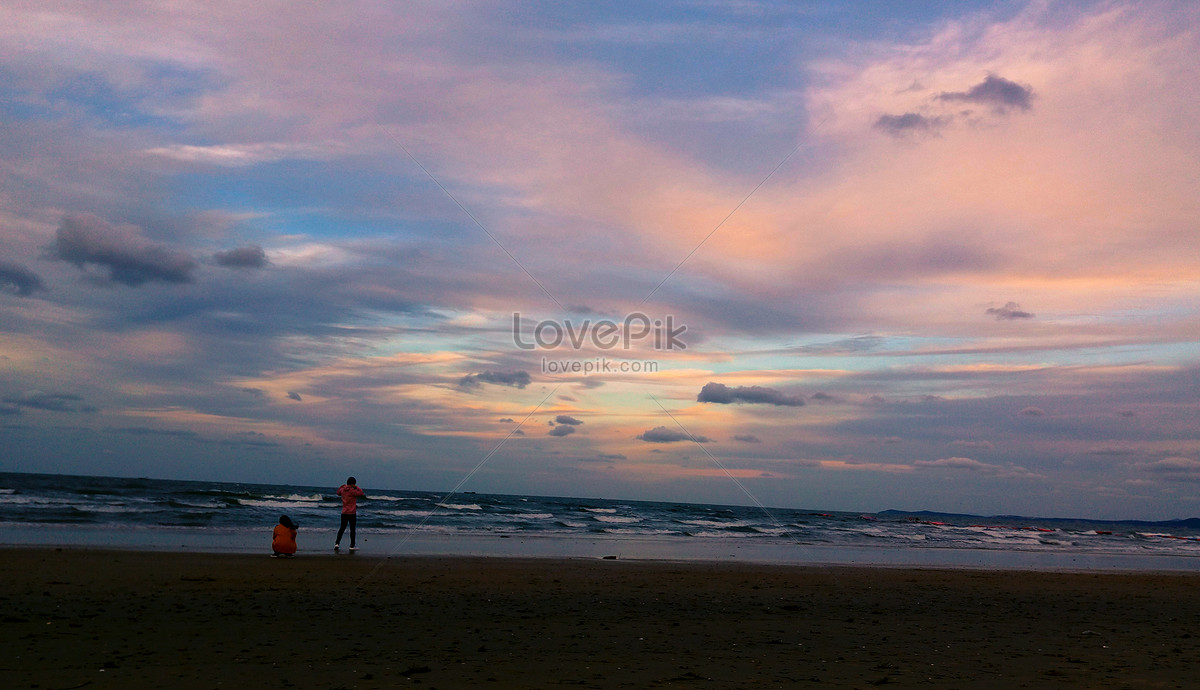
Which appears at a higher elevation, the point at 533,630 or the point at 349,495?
the point at 349,495

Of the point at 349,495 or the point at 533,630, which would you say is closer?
the point at 533,630

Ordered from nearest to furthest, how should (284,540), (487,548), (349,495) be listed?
(284,540)
(349,495)
(487,548)

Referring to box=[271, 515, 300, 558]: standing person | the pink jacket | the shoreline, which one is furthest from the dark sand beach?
the pink jacket

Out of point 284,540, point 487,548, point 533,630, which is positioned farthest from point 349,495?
point 533,630

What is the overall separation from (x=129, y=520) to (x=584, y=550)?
14847 mm

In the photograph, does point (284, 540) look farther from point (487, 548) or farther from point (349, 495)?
point (487, 548)

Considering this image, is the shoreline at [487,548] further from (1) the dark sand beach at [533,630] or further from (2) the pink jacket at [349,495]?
(1) the dark sand beach at [533,630]

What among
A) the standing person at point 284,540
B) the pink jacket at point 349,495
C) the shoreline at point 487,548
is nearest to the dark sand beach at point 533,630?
the standing person at point 284,540

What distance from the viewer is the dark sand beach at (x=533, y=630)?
618 centimetres

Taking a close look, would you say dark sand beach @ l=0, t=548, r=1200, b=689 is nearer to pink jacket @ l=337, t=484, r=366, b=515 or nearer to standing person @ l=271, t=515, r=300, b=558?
standing person @ l=271, t=515, r=300, b=558

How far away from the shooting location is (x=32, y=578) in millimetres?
10219

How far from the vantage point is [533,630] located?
8.12 metres

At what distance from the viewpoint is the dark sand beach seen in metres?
6.18

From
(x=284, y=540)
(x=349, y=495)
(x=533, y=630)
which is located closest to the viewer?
(x=533, y=630)
